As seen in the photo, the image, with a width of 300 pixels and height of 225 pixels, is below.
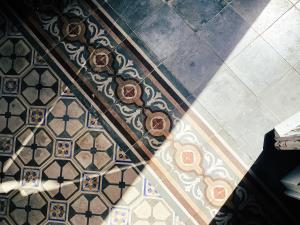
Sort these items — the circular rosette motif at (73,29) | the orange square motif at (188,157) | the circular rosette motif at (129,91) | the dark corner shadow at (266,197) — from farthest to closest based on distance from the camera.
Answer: the circular rosette motif at (73,29) → the circular rosette motif at (129,91) → the orange square motif at (188,157) → the dark corner shadow at (266,197)

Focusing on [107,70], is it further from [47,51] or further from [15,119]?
[15,119]

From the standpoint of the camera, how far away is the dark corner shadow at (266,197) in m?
1.98

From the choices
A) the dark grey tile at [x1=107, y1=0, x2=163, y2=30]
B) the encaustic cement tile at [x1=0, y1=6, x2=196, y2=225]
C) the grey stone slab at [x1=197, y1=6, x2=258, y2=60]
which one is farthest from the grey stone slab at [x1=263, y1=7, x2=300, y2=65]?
the encaustic cement tile at [x1=0, y1=6, x2=196, y2=225]

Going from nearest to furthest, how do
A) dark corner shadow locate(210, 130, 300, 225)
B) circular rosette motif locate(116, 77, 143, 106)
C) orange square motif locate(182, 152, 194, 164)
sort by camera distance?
1. dark corner shadow locate(210, 130, 300, 225)
2. orange square motif locate(182, 152, 194, 164)
3. circular rosette motif locate(116, 77, 143, 106)

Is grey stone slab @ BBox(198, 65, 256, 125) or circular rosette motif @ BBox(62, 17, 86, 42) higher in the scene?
circular rosette motif @ BBox(62, 17, 86, 42)

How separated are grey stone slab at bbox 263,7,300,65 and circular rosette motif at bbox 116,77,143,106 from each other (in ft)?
3.41

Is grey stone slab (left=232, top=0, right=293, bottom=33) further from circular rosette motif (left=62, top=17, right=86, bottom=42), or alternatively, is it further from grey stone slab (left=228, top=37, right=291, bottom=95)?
circular rosette motif (left=62, top=17, right=86, bottom=42)

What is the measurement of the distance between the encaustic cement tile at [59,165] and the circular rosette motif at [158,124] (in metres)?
0.26

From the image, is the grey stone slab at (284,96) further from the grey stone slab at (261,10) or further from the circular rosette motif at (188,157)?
the circular rosette motif at (188,157)

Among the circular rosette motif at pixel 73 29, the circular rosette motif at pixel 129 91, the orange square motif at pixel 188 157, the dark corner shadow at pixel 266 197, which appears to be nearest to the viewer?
the dark corner shadow at pixel 266 197

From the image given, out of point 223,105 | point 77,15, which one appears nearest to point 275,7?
point 223,105

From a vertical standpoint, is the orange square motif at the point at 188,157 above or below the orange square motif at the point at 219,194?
above

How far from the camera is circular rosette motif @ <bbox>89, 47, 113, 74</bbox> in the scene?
7.35 feet

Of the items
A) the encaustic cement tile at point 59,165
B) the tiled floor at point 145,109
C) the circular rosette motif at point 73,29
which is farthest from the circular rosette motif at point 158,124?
the circular rosette motif at point 73,29
